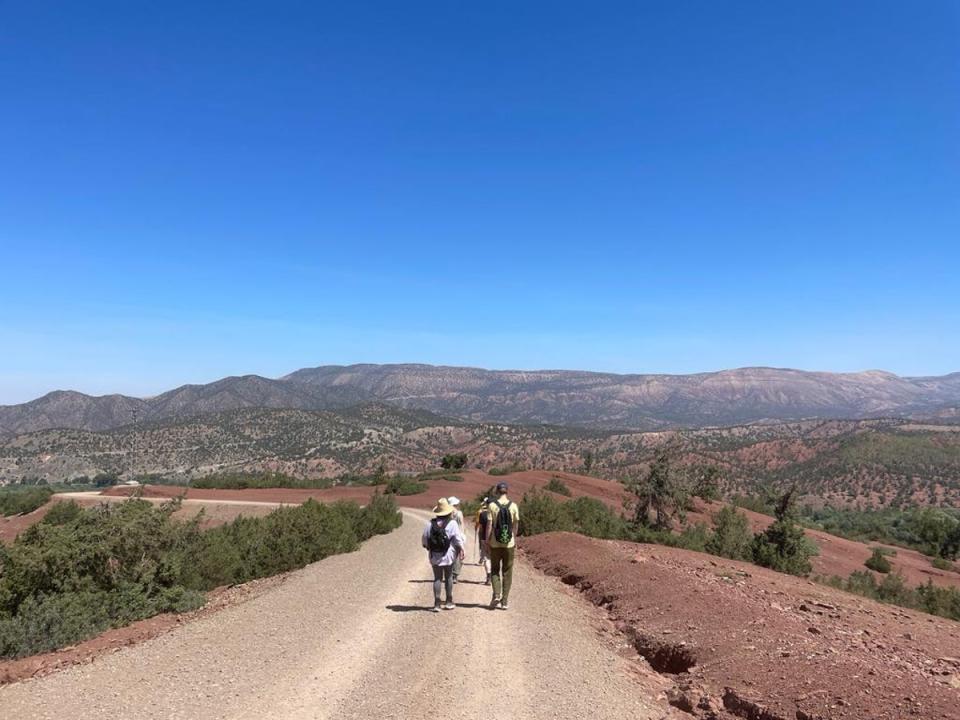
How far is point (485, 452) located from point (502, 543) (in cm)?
10124

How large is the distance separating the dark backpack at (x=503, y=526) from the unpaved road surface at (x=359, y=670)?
1297mm

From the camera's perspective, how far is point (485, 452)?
111562 mm

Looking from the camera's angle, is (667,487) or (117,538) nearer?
(117,538)

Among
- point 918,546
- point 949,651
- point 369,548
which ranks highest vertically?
point 949,651

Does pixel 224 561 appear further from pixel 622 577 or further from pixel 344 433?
pixel 344 433

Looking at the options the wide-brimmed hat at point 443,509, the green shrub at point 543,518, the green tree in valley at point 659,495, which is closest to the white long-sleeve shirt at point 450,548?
the wide-brimmed hat at point 443,509

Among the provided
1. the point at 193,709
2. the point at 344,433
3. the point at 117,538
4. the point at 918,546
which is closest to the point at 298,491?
the point at 117,538

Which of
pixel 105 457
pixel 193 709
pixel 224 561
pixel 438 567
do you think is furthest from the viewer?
pixel 105 457

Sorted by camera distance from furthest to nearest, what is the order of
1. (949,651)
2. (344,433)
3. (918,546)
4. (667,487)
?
1. (344,433)
2. (918,546)
3. (667,487)
4. (949,651)

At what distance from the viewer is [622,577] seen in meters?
14.2

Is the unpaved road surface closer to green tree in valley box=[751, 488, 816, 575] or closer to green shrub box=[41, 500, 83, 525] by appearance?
green tree in valley box=[751, 488, 816, 575]

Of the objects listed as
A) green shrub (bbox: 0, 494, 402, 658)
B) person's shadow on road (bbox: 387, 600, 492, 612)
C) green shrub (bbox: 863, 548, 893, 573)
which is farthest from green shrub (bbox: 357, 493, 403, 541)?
green shrub (bbox: 863, 548, 893, 573)

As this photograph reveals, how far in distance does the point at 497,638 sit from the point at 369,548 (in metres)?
12.3

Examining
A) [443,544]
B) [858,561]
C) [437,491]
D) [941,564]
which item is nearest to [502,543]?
[443,544]
